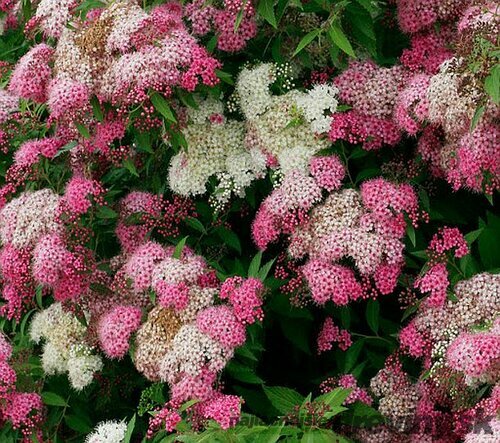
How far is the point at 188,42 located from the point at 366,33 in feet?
2.96

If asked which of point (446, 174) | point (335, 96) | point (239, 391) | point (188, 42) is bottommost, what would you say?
point (239, 391)

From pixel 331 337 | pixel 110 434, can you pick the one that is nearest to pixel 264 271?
pixel 331 337

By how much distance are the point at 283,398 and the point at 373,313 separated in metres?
0.66

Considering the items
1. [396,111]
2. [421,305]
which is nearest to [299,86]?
[396,111]

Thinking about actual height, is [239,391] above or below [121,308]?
below

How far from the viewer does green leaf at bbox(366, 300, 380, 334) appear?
510cm

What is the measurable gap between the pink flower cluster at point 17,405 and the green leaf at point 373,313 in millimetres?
1753

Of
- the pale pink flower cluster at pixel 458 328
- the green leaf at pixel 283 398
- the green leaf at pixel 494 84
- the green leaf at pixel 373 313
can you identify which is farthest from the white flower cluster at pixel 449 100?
the green leaf at pixel 283 398

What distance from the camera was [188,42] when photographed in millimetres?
5027

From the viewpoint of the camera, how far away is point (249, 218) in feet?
19.0

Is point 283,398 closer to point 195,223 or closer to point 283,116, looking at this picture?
point 195,223

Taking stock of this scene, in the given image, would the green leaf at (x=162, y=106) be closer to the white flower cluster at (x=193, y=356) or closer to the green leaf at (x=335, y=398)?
the white flower cluster at (x=193, y=356)

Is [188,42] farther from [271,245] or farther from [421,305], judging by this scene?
[421,305]

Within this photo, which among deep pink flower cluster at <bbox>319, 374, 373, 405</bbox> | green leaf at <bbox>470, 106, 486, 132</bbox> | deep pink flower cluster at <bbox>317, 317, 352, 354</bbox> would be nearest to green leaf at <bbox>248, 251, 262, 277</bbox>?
deep pink flower cluster at <bbox>317, 317, 352, 354</bbox>
